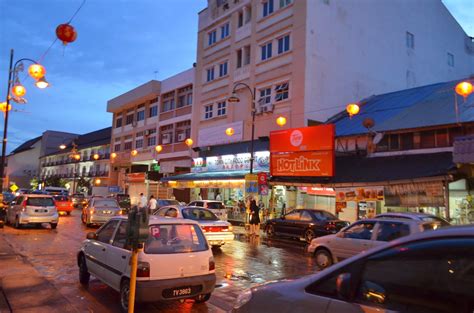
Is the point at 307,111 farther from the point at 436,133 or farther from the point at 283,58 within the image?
the point at 436,133

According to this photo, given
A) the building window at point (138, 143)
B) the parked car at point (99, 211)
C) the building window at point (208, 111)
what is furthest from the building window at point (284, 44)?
the building window at point (138, 143)

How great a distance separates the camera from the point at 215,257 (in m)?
13.2

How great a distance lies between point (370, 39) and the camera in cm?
3069

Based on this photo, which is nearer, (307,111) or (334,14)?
(307,111)

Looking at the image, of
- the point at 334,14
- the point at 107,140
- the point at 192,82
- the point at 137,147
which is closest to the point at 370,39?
the point at 334,14

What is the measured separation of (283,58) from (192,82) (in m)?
12.8

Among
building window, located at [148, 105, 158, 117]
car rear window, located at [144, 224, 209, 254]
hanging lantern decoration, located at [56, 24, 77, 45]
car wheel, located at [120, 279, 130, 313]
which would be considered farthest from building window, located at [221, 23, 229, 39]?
car wheel, located at [120, 279, 130, 313]

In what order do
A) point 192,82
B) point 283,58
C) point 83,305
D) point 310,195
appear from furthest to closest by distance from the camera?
1. point 192,82
2. point 283,58
3. point 310,195
4. point 83,305

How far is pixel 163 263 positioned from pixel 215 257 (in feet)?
22.1

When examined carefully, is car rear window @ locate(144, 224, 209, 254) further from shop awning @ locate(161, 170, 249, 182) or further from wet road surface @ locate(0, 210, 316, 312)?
shop awning @ locate(161, 170, 249, 182)

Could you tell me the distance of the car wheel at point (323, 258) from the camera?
39.1 ft

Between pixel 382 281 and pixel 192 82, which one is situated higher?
pixel 192 82

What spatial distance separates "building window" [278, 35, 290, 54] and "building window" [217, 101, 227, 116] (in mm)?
7116

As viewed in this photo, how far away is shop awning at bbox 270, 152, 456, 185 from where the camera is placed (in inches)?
678
